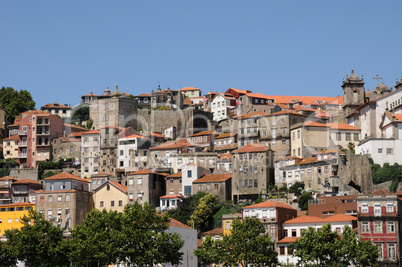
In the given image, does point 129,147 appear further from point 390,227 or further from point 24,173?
point 390,227

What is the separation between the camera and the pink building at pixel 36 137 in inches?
5709

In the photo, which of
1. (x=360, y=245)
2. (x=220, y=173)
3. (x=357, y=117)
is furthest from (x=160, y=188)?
(x=360, y=245)

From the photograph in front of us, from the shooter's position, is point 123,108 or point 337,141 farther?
point 123,108

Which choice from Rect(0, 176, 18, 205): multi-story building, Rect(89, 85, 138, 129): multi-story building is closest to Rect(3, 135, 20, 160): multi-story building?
Rect(89, 85, 138, 129): multi-story building

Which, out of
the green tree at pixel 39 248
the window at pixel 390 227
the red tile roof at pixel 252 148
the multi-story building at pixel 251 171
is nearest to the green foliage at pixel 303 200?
the multi-story building at pixel 251 171

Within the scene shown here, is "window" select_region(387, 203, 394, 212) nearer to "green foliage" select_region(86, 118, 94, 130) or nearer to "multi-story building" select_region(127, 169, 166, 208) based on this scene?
"multi-story building" select_region(127, 169, 166, 208)

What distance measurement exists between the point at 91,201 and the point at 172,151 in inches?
817

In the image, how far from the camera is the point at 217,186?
113m

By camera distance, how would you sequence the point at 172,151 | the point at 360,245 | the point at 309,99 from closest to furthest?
1. the point at 360,245
2. the point at 172,151
3. the point at 309,99

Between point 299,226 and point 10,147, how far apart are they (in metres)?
75.6

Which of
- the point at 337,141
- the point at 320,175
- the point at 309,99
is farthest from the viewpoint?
the point at 309,99

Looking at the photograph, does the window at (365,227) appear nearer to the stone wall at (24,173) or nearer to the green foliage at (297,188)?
the green foliage at (297,188)

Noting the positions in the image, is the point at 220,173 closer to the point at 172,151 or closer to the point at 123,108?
the point at 172,151

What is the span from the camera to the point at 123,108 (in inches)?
6142
